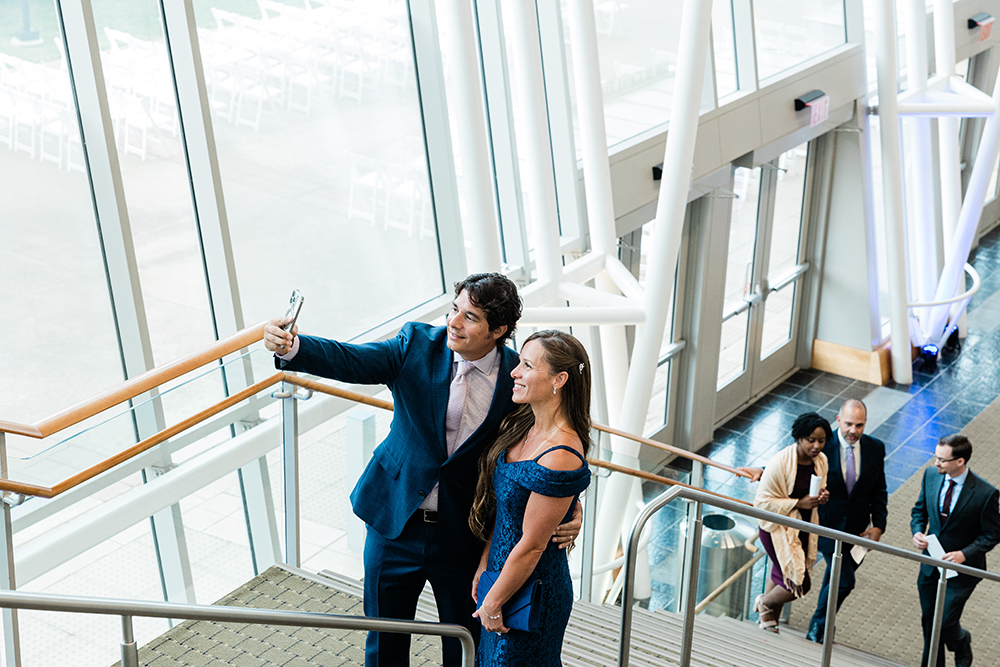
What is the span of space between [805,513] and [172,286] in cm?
389

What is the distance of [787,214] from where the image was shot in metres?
12.4

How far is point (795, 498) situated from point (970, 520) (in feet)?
3.17

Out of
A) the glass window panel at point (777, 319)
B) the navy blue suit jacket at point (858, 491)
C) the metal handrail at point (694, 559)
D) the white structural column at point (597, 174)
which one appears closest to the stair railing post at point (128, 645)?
the metal handrail at point (694, 559)

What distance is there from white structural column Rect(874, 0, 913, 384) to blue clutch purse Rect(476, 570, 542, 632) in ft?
32.3

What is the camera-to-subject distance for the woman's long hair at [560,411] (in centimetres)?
292

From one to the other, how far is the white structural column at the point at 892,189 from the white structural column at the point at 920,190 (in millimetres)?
653

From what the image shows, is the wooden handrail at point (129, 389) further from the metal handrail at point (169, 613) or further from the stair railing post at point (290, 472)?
the metal handrail at point (169, 613)

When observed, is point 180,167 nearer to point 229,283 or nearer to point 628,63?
point 229,283

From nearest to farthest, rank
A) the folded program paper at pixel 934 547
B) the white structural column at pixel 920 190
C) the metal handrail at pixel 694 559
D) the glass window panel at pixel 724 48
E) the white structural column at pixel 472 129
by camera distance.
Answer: the metal handrail at pixel 694 559 → the folded program paper at pixel 934 547 → the white structural column at pixel 472 129 → the glass window panel at pixel 724 48 → the white structural column at pixel 920 190

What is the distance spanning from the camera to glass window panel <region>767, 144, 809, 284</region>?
39.6 ft

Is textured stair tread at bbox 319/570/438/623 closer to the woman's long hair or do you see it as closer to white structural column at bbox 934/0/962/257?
Answer: the woman's long hair

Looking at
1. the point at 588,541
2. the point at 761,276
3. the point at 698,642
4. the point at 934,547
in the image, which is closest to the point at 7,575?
the point at 698,642

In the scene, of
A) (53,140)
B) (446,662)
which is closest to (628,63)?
Result: (53,140)

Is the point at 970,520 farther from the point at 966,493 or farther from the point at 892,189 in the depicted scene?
the point at 892,189
